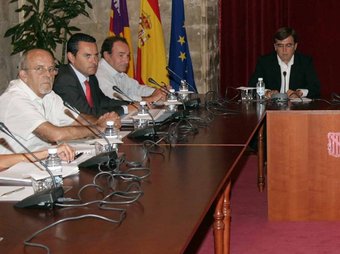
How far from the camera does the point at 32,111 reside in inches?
145

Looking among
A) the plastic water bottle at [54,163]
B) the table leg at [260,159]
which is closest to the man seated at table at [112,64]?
the table leg at [260,159]

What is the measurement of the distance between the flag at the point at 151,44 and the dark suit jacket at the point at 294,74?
3.86 ft

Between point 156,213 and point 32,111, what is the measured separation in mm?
1699

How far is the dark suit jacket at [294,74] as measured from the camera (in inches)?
232

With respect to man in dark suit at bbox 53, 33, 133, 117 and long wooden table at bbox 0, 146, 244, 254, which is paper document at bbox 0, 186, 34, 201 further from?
man in dark suit at bbox 53, 33, 133, 117

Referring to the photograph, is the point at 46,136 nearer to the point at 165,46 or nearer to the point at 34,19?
the point at 34,19

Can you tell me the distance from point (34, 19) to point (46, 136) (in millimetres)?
2738

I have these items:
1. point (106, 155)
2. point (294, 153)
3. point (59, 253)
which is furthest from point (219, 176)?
point (294, 153)

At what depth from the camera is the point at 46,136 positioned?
146 inches

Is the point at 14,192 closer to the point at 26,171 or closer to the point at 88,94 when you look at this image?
the point at 26,171

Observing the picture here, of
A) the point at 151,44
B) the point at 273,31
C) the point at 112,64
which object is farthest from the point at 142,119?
the point at 273,31

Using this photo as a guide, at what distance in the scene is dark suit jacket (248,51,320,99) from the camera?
232 inches

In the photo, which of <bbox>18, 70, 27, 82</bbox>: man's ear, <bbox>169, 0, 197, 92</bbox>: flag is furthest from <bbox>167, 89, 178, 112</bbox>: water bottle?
<bbox>169, 0, 197, 92</bbox>: flag

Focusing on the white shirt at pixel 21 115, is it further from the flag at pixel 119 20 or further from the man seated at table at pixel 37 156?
the flag at pixel 119 20
